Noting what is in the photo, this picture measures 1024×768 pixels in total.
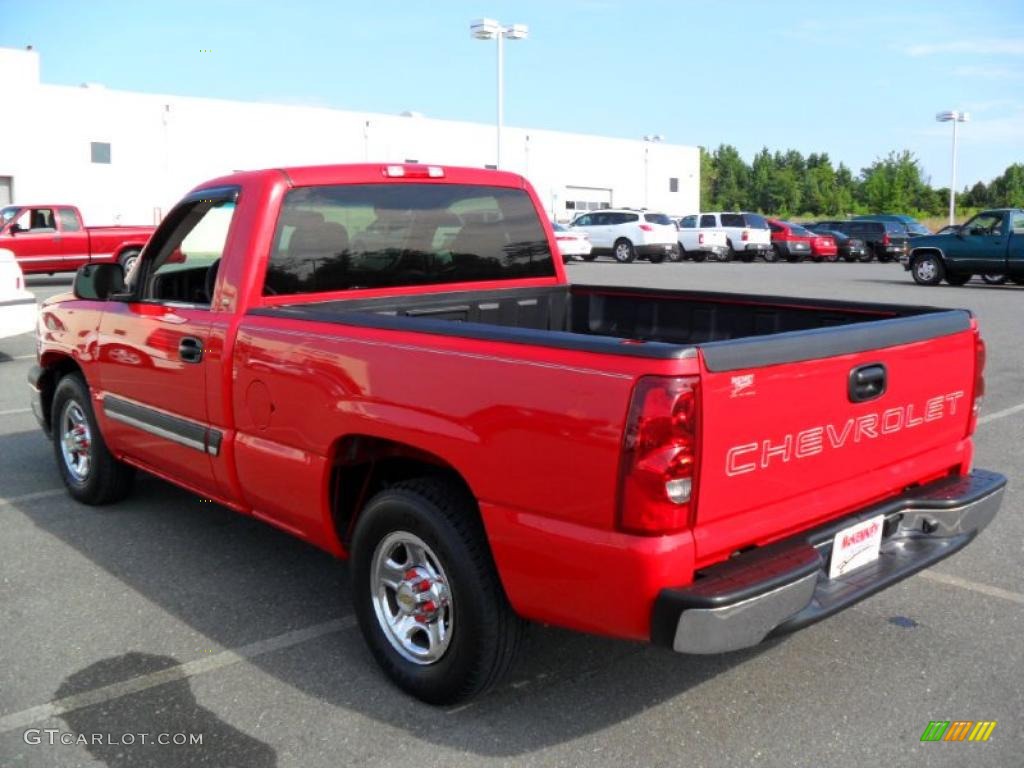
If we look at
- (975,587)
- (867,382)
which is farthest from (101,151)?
(867,382)

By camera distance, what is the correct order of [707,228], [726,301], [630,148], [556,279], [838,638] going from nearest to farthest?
[838,638] < [726,301] < [556,279] < [707,228] < [630,148]

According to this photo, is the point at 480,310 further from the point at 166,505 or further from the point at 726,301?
the point at 166,505

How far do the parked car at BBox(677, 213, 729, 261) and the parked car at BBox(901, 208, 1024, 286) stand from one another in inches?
475

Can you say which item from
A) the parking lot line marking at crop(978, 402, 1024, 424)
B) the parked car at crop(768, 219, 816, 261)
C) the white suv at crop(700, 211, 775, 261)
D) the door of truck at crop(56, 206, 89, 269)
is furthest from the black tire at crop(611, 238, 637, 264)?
the parking lot line marking at crop(978, 402, 1024, 424)

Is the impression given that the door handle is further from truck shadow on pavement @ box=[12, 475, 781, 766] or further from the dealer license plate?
the dealer license plate

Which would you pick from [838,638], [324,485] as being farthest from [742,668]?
[324,485]

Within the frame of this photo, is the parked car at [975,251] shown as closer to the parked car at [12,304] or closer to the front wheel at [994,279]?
the front wheel at [994,279]

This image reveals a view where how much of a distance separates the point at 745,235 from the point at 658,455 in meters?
33.8

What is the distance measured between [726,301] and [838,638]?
1607 millimetres

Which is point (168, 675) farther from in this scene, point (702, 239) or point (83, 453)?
point (702, 239)

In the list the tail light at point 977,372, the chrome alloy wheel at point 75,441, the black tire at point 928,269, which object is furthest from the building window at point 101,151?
the tail light at point 977,372

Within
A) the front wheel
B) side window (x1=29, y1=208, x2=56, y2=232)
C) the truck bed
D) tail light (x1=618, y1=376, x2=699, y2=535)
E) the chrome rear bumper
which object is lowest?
the chrome rear bumper

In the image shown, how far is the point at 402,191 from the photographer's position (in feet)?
15.6

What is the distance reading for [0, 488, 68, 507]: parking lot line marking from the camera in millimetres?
5797
